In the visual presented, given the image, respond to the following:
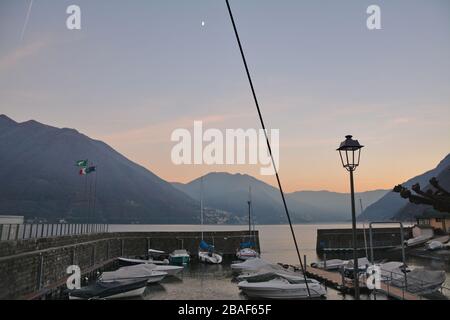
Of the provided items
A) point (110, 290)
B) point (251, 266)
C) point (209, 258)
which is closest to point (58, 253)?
point (110, 290)

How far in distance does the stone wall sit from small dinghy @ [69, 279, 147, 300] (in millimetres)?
2374

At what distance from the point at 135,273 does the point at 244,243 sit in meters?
34.7

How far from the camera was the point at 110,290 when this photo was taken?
21.6 meters

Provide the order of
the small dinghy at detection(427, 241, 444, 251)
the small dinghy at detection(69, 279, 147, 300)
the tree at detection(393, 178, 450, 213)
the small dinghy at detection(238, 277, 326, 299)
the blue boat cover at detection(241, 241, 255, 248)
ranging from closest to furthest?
the tree at detection(393, 178, 450, 213) → the small dinghy at detection(69, 279, 147, 300) → the small dinghy at detection(238, 277, 326, 299) → the small dinghy at detection(427, 241, 444, 251) → the blue boat cover at detection(241, 241, 255, 248)

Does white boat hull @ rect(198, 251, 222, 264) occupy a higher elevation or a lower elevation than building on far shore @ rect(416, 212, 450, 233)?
lower

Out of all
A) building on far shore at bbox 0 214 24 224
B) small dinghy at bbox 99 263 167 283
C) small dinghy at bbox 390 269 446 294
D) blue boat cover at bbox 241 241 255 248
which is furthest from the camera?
blue boat cover at bbox 241 241 255 248

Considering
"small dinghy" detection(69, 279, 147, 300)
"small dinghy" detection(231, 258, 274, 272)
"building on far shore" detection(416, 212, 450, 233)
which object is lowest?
"small dinghy" detection(231, 258, 274, 272)

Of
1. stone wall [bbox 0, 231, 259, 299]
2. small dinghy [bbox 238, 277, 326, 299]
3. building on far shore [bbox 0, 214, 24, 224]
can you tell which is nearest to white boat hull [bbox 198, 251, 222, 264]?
stone wall [bbox 0, 231, 259, 299]

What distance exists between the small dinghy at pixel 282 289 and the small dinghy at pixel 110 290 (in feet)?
24.7

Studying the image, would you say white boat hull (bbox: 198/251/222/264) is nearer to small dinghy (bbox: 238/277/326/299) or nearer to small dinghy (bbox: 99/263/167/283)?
small dinghy (bbox: 99/263/167/283)

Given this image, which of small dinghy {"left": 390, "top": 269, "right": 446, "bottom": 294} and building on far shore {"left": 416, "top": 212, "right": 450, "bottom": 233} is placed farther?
building on far shore {"left": 416, "top": 212, "right": 450, "bottom": 233}

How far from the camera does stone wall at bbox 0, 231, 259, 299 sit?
58.4 ft
